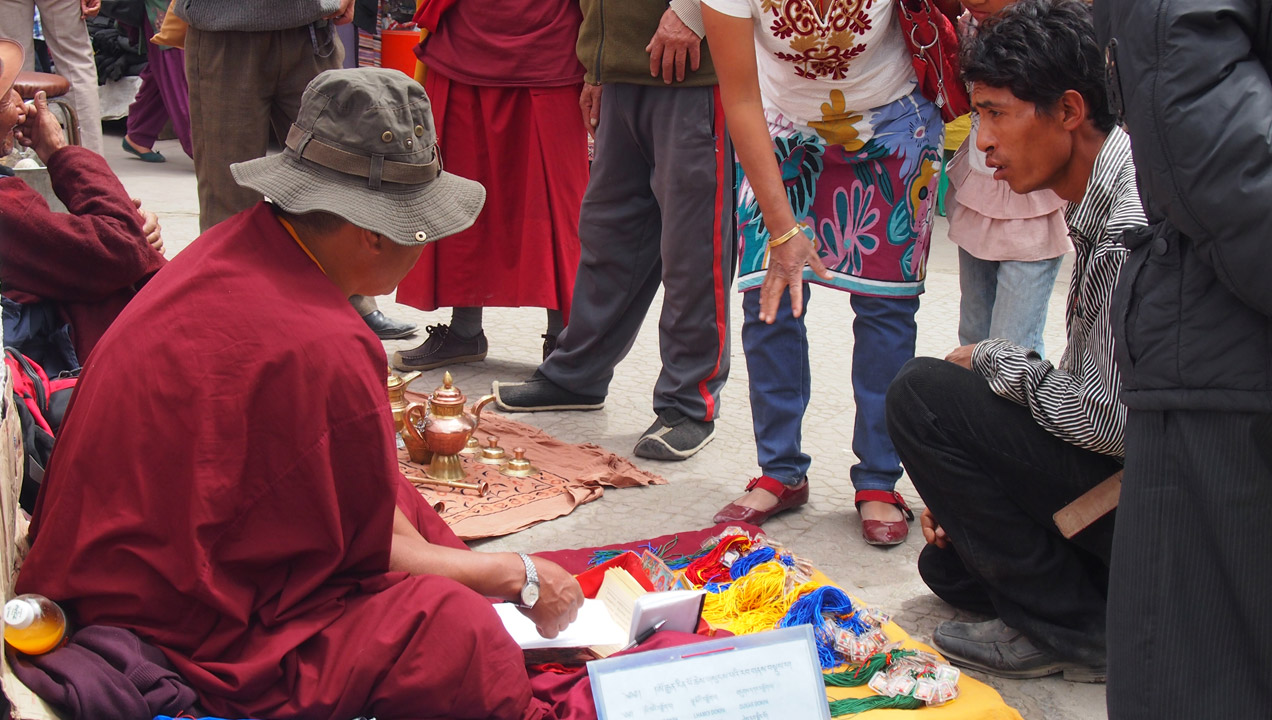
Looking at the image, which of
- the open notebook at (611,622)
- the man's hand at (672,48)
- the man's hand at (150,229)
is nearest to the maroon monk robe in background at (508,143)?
the man's hand at (672,48)

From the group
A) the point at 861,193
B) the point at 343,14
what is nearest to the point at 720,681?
the point at 861,193

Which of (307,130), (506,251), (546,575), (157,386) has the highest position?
(307,130)

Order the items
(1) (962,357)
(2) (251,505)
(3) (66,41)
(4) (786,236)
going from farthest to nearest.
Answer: (3) (66,41)
(4) (786,236)
(1) (962,357)
(2) (251,505)

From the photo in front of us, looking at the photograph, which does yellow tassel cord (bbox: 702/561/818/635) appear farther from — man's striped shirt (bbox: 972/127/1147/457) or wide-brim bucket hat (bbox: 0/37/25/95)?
wide-brim bucket hat (bbox: 0/37/25/95)

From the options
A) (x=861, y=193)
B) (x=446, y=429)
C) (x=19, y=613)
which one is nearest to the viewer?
(x=19, y=613)

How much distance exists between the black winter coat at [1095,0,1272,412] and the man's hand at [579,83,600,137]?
2386mm

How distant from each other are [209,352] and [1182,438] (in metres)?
1.42

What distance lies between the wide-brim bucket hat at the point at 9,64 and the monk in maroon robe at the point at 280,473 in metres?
1.18

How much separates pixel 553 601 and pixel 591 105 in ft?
7.53

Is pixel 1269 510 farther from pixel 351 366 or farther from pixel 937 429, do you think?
pixel 351 366

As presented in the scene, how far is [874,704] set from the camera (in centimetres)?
230

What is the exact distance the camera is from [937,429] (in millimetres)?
2514

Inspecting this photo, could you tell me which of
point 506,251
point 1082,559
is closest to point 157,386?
point 1082,559

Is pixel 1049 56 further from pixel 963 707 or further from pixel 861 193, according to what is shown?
pixel 963 707
